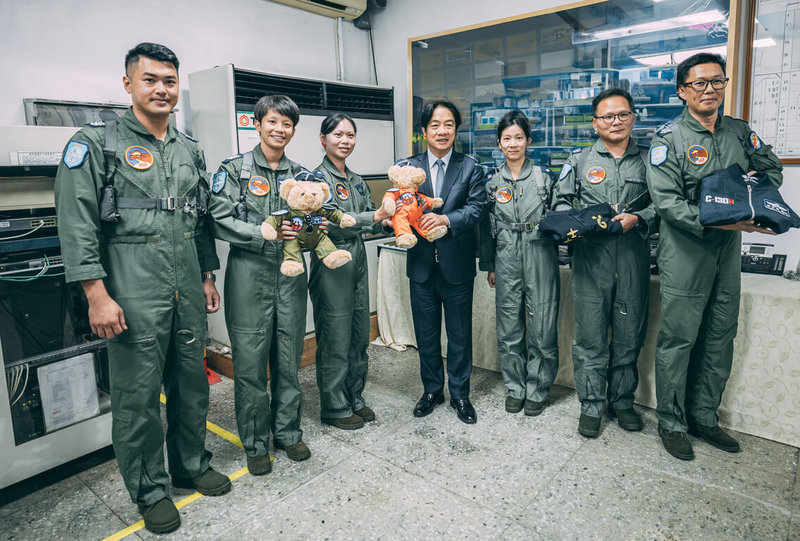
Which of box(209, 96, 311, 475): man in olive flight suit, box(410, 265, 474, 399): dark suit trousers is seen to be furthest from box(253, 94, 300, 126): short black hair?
box(410, 265, 474, 399): dark suit trousers

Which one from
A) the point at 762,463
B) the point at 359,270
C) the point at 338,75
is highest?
the point at 338,75

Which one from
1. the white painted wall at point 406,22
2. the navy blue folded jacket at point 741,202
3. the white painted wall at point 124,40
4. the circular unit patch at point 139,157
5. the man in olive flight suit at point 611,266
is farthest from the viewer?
the white painted wall at point 406,22

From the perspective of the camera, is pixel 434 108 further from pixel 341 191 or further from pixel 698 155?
pixel 698 155

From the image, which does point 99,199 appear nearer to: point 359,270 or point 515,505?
point 359,270

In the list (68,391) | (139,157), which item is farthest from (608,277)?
(68,391)

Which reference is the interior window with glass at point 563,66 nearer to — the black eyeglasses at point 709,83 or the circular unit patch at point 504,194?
the black eyeglasses at point 709,83

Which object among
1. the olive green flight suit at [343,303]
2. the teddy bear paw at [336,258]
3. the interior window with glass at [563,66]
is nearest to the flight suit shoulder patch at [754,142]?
the interior window with glass at [563,66]

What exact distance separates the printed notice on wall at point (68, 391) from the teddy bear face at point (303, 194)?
1211 mm

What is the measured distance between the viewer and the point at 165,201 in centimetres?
180

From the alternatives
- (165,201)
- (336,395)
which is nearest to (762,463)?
(336,395)

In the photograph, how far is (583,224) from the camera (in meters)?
2.24

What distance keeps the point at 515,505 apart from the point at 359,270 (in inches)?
48.2

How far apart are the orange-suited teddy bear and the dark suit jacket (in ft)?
0.53

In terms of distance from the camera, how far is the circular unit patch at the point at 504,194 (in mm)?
2572
